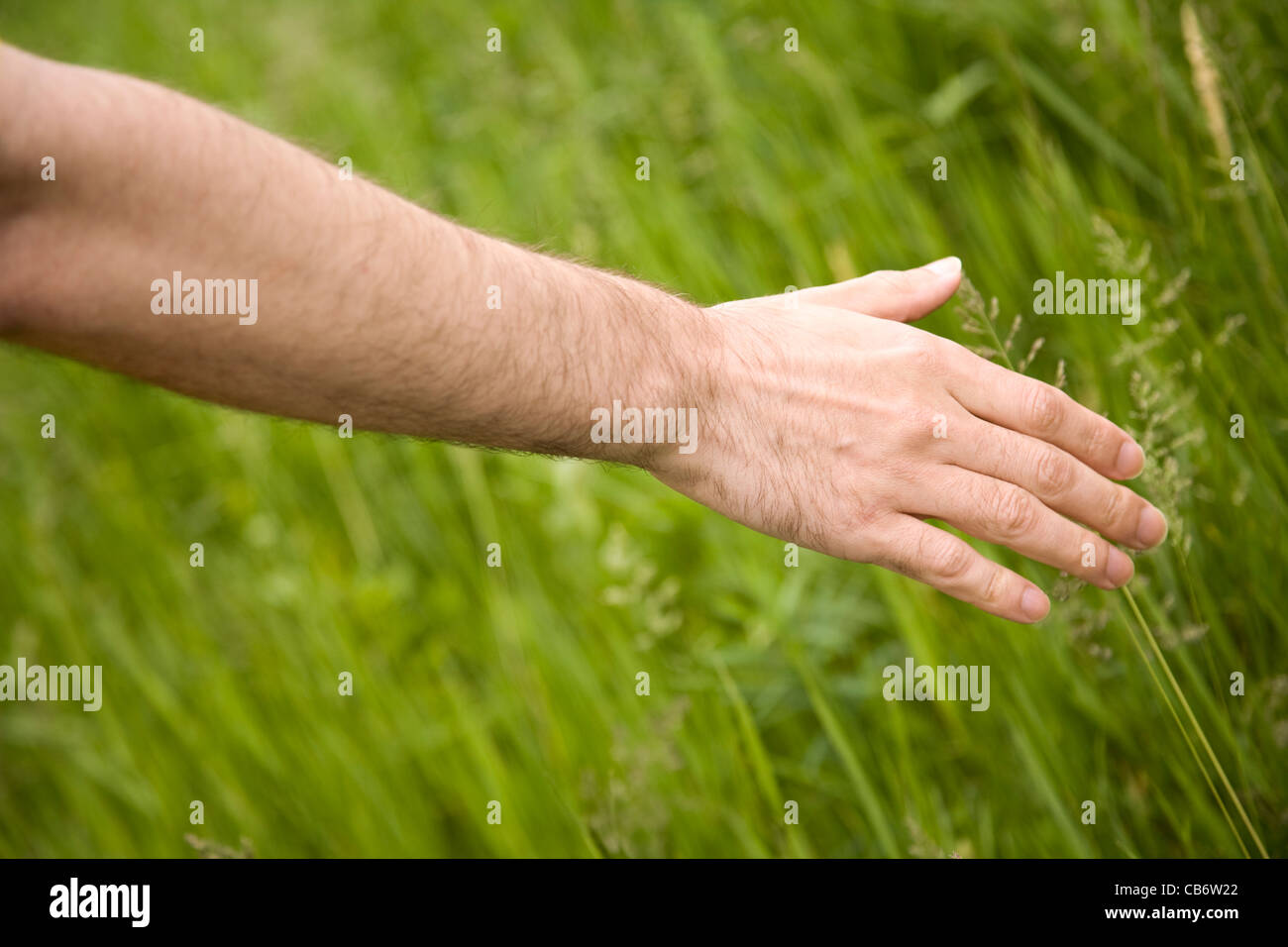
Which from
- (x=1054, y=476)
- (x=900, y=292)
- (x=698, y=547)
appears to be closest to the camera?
(x=1054, y=476)

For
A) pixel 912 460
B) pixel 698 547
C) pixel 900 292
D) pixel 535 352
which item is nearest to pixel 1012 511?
pixel 912 460

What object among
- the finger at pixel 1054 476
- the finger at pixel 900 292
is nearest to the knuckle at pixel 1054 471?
the finger at pixel 1054 476

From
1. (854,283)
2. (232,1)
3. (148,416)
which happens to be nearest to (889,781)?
(854,283)

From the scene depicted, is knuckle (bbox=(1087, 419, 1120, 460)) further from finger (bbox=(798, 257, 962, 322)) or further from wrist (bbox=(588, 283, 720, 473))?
wrist (bbox=(588, 283, 720, 473))

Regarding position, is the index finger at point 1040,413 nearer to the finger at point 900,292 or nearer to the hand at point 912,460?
the hand at point 912,460

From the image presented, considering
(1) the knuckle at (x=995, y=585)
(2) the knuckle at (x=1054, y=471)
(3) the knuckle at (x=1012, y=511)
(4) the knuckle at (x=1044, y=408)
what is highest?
(4) the knuckle at (x=1044, y=408)

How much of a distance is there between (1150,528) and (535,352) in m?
0.77

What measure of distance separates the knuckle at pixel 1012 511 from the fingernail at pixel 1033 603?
Result: 7cm

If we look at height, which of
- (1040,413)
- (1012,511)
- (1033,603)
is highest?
(1040,413)

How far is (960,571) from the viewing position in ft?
3.68

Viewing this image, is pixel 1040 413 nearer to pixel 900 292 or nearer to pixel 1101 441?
pixel 1101 441

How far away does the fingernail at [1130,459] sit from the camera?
3.79 feet

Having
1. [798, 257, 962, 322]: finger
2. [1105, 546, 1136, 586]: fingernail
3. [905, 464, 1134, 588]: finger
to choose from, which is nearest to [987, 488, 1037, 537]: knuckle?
[905, 464, 1134, 588]: finger

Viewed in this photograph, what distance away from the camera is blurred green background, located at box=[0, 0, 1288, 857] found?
4.47ft
